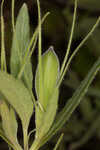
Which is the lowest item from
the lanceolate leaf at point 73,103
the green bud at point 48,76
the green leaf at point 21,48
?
the lanceolate leaf at point 73,103

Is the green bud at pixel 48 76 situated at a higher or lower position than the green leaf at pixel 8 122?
higher

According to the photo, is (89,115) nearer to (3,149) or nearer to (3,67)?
(3,149)

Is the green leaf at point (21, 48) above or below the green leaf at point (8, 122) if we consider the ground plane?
above

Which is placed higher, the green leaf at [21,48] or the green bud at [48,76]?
the green leaf at [21,48]

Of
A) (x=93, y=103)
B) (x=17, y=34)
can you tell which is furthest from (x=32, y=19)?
(x=17, y=34)

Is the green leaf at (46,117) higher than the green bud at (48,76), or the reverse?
the green bud at (48,76)

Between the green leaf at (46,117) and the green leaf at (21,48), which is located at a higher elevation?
the green leaf at (21,48)
